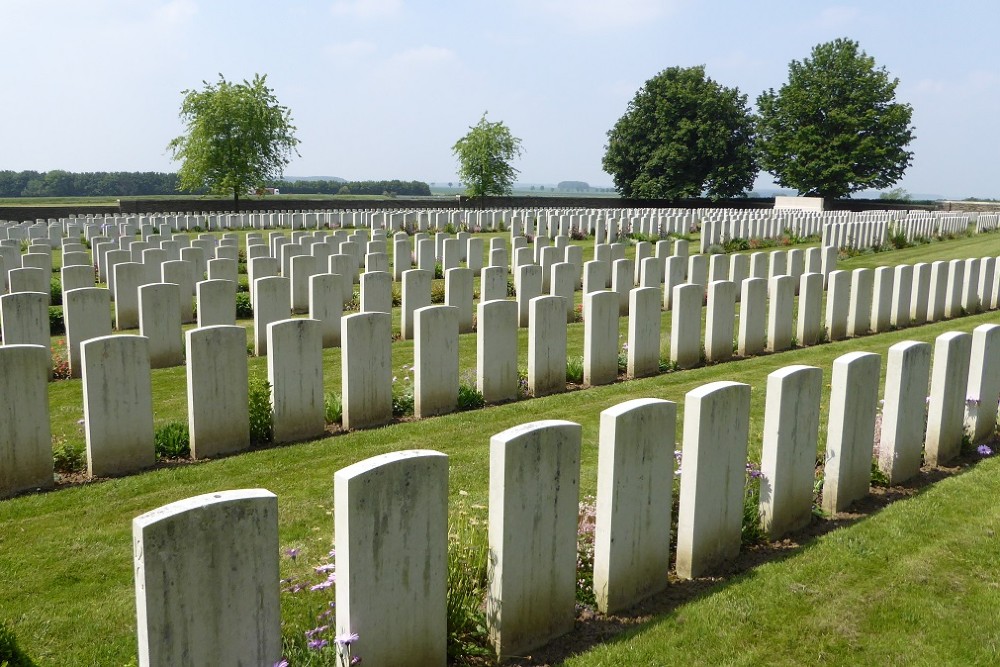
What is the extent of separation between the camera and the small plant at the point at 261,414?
6.53 metres

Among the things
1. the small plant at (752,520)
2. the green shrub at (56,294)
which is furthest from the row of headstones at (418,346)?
the green shrub at (56,294)

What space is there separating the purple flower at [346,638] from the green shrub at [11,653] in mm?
1248

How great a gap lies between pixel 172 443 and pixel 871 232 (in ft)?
66.6

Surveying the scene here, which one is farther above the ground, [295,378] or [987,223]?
[987,223]

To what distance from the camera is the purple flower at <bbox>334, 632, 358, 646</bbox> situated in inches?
120

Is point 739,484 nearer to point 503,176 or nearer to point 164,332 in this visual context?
point 164,332

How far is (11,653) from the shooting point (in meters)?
3.23

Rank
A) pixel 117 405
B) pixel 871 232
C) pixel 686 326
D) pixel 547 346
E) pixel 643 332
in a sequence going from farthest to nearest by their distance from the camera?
pixel 871 232 → pixel 686 326 → pixel 643 332 → pixel 547 346 → pixel 117 405

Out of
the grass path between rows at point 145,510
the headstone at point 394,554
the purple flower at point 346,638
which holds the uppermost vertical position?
the headstone at point 394,554

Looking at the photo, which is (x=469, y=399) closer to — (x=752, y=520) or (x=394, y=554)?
(x=752, y=520)

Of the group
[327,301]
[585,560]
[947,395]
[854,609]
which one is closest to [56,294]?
[327,301]

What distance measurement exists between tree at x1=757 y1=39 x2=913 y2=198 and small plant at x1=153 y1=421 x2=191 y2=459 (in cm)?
5025

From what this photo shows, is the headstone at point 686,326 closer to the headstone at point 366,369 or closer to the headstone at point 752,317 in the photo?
the headstone at point 752,317

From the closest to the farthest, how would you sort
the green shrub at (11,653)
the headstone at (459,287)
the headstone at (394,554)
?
the headstone at (394,554) → the green shrub at (11,653) → the headstone at (459,287)
